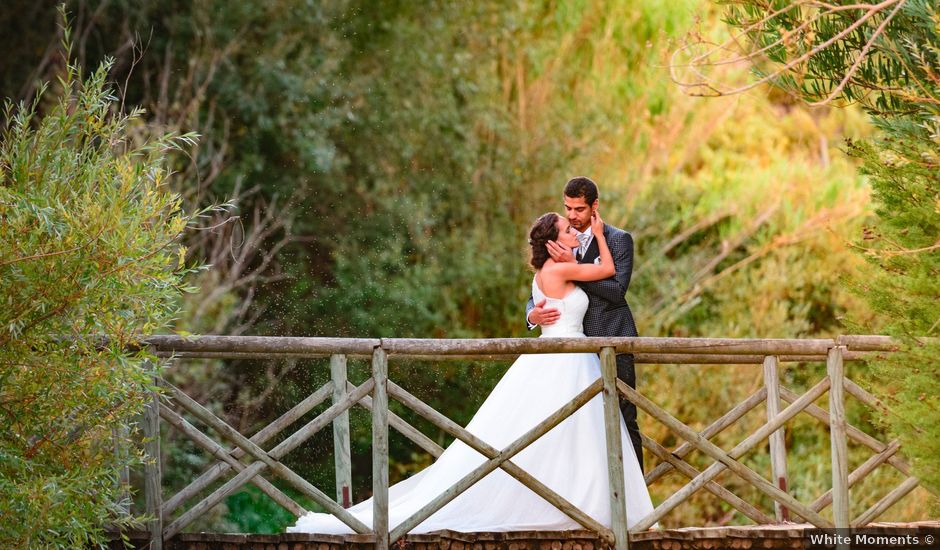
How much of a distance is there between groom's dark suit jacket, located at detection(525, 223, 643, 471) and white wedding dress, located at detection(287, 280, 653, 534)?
2.8 inches

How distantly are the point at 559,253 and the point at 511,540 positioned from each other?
1336 mm

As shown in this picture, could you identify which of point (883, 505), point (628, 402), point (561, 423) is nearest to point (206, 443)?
point (561, 423)

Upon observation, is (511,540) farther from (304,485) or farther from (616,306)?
(616,306)

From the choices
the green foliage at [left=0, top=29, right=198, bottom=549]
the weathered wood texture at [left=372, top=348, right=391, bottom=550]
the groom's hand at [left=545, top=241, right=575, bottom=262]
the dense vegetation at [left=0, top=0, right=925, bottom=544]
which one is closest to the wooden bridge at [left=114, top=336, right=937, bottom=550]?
the weathered wood texture at [left=372, top=348, right=391, bottom=550]

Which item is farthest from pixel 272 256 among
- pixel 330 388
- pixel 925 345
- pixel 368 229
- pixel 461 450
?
pixel 925 345

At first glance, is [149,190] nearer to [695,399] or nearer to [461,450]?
[461,450]

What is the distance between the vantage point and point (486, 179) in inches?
516

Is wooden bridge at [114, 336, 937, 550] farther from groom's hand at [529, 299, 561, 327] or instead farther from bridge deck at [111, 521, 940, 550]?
groom's hand at [529, 299, 561, 327]

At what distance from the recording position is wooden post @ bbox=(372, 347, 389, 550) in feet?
17.9

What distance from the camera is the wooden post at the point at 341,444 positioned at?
6.64 meters

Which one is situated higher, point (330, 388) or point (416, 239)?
point (416, 239)

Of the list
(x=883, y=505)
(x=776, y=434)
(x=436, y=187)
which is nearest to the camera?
(x=883, y=505)

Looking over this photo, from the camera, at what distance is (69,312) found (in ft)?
16.6

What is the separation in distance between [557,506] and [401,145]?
782 cm
